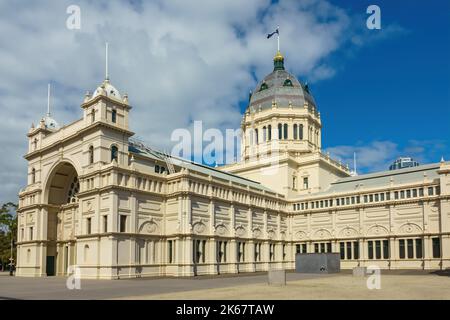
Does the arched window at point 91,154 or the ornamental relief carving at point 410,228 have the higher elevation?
the arched window at point 91,154

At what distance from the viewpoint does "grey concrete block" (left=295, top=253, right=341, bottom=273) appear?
61.4m

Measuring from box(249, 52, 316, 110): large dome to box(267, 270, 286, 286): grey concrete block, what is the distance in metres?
66.9

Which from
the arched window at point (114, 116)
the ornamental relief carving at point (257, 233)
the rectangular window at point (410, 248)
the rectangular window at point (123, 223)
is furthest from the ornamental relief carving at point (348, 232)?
the arched window at point (114, 116)

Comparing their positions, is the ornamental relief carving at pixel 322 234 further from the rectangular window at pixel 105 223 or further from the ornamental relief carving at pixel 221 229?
the rectangular window at pixel 105 223

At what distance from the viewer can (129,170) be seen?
194 feet

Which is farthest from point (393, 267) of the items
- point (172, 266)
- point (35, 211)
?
point (35, 211)

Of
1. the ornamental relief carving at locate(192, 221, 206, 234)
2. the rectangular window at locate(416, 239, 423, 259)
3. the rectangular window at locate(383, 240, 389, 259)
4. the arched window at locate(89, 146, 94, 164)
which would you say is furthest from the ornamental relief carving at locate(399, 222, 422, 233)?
the arched window at locate(89, 146, 94, 164)

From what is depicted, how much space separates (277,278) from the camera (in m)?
37.4

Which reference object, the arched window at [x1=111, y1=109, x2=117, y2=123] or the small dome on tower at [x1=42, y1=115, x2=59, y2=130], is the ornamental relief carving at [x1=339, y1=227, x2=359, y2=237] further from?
the small dome on tower at [x1=42, y1=115, x2=59, y2=130]

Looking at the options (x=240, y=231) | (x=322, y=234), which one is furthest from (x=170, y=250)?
(x=322, y=234)

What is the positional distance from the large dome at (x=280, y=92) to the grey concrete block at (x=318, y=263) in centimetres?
4494

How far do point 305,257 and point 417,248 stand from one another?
795 inches

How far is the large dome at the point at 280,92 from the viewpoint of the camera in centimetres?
10094

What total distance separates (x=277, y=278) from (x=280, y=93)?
227ft
